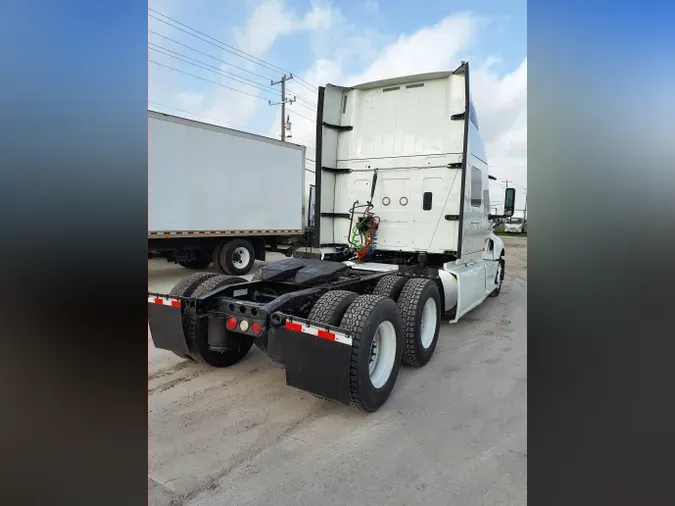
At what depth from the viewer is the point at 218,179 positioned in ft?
35.1

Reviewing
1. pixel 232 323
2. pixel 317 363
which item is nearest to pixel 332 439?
pixel 317 363

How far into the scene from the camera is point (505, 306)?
8.20m

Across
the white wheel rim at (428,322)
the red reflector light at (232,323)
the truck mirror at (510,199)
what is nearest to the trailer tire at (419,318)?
the white wheel rim at (428,322)

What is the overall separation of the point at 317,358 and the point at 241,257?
940cm

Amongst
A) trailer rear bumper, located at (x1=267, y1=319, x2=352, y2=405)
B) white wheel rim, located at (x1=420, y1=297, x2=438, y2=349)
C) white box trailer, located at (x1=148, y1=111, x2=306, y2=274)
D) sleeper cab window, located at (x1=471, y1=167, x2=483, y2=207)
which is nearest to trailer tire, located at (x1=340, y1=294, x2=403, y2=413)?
trailer rear bumper, located at (x1=267, y1=319, x2=352, y2=405)

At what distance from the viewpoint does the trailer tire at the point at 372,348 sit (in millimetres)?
3246

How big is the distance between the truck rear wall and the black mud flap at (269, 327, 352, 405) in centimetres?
746

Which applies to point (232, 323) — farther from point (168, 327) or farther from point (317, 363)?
point (317, 363)

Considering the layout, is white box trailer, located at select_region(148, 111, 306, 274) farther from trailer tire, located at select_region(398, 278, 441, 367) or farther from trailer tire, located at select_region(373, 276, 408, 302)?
trailer tire, located at select_region(398, 278, 441, 367)

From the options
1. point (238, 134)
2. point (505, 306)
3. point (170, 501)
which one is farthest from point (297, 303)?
point (238, 134)

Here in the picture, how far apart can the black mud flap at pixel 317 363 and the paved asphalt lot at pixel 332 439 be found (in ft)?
1.19

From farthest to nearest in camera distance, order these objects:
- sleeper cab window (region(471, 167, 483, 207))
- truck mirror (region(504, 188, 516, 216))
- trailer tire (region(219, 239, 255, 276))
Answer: trailer tire (region(219, 239, 255, 276)) → truck mirror (region(504, 188, 516, 216)) → sleeper cab window (region(471, 167, 483, 207))

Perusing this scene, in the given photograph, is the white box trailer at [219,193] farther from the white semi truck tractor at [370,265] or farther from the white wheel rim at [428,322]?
the white wheel rim at [428,322]

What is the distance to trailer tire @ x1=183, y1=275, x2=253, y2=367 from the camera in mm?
3975
